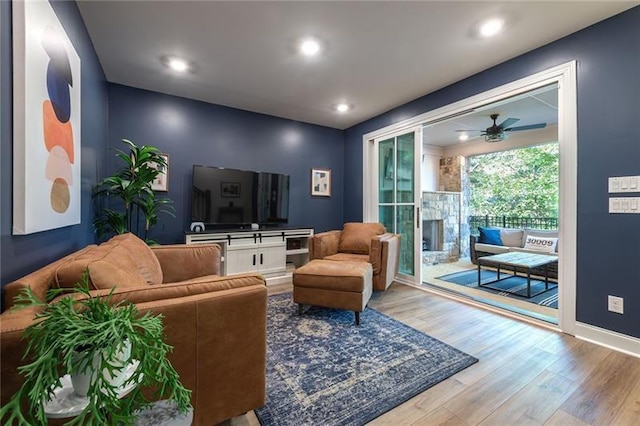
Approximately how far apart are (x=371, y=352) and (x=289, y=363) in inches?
23.7

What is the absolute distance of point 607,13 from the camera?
6.52ft

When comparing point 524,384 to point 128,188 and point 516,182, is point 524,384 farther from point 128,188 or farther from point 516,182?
point 516,182

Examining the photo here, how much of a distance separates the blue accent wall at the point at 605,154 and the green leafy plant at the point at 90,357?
2.89m

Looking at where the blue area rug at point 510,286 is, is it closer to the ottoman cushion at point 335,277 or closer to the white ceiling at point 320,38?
the ottoman cushion at point 335,277

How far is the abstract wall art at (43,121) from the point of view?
3.56 ft

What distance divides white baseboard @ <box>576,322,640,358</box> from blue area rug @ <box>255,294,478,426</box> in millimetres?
1082

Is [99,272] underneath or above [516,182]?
underneath

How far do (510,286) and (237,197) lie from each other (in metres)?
3.97

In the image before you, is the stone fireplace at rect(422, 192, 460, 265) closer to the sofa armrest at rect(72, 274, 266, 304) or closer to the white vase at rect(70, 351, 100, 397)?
the sofa armrest at rect(72, 274, 266, 304)

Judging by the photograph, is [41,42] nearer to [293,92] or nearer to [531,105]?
[293,92]

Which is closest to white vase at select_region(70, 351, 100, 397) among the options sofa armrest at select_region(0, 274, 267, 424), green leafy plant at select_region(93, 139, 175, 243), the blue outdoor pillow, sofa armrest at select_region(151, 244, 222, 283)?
sofa armrest at select_region(0, 274, 267, 424)

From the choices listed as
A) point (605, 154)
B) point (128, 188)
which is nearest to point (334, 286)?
point (128, 188)

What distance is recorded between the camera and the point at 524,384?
162 centimetres

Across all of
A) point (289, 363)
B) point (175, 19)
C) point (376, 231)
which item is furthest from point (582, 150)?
point (175, 19)
